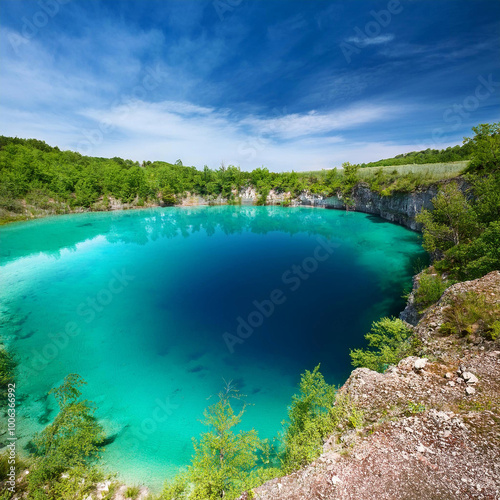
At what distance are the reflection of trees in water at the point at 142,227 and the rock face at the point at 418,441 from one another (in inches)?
1686

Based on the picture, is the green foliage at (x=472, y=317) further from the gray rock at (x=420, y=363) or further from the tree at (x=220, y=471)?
the tree at (x=220, y=471)

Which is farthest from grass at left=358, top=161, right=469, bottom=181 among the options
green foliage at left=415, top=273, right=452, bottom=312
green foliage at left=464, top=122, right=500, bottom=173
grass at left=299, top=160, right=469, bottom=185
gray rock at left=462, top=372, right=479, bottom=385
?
gray rock at left=462, top=372, right=479, bottom=385

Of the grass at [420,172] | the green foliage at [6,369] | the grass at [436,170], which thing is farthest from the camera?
the grass at [420,172]

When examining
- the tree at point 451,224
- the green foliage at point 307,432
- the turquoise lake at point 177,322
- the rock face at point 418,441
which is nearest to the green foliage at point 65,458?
the turquoise lake at point 177,322

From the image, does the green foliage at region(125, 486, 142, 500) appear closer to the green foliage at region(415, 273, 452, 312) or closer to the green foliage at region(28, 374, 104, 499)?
the green foliage at region(28, 374, 104, 499)

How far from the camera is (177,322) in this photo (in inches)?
809

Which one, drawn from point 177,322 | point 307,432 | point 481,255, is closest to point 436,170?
point 481,255

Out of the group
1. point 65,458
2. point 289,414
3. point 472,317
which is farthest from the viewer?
point 289,414

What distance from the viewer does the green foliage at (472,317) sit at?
956 centimetres

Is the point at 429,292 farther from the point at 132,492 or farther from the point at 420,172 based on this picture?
the point at 420,172

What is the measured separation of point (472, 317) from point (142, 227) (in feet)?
204

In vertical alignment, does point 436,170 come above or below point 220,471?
above

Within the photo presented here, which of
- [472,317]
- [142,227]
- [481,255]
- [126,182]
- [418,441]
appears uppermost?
[126,182]

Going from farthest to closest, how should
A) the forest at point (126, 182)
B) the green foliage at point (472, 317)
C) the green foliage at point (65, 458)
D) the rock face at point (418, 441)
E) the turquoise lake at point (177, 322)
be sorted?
the forest at point (126, 182)
the turquoise lake at point (177, 322)
the green foliage at point (472, 317)
the green foliage at point (65, 458)
the rock face at point (418, 441)
